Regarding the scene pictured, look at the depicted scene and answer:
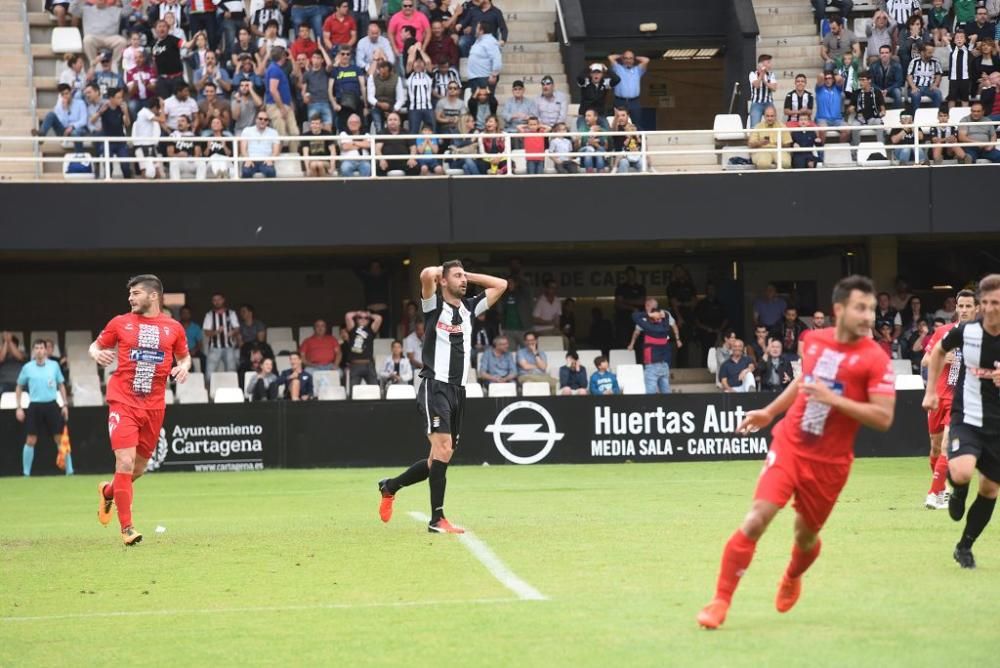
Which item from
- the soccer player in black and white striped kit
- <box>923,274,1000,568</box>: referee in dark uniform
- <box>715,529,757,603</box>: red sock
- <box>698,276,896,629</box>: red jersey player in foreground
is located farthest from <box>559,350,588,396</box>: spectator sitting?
<box>715,529,757,603</box>: red sock

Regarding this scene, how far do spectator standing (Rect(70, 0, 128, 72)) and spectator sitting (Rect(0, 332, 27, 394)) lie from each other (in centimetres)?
581

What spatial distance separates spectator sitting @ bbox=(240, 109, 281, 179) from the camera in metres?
25.7

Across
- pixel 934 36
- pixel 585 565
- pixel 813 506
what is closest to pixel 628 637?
pixel 813 506

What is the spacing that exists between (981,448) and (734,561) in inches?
130

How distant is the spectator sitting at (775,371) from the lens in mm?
25578

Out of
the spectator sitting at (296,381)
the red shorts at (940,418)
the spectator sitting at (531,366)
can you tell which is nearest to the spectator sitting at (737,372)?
the spectator sitting at (531,366)

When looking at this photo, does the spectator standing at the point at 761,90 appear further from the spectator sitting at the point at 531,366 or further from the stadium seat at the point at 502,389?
the stadium seat at the point at 502,389

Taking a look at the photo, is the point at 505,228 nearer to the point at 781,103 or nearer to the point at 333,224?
the point at 333,224

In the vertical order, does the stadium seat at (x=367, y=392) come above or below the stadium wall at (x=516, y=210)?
below

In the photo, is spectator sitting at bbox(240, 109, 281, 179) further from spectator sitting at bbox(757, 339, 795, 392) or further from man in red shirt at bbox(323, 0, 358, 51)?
spectator sitting at bbox(757, 339, 795, 392)

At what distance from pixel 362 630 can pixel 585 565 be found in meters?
2.70

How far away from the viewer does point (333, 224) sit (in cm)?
2614

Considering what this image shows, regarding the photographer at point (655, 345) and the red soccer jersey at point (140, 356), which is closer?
the red soccer jersey at point (140, 356)

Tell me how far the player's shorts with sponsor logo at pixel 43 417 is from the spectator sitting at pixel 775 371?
465 inches
